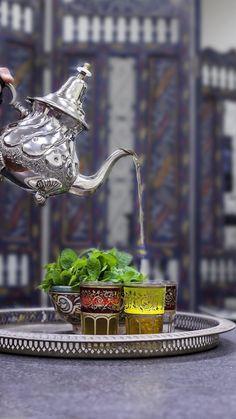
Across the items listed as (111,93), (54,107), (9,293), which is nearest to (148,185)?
(111,93)

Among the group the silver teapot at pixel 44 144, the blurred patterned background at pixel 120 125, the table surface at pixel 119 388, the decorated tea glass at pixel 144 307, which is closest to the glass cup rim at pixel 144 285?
the decorated tea glass at pixel 144 307

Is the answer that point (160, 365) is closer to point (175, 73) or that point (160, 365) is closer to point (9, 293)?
point (9, 293)

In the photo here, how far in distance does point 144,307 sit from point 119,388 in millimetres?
247

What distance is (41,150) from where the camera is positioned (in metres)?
1.05

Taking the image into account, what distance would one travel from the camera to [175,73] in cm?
338

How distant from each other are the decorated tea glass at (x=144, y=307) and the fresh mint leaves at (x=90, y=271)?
0.07 meters

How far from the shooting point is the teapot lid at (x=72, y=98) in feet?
3.52

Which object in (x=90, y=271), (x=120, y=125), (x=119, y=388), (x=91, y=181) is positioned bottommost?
(x=119, y=388)

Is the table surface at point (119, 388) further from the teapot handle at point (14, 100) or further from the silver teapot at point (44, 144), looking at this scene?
the teapot handle at point (14, 100)

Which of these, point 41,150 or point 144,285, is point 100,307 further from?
point 41,150

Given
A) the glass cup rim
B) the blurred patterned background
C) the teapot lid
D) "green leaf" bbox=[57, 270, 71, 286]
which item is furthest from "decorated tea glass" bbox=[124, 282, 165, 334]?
the blurred patterned background

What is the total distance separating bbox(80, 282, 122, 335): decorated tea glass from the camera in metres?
0.98

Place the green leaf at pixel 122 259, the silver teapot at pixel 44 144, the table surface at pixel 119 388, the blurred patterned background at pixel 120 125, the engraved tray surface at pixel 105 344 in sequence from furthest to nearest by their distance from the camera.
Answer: the blurred patterned background at pixel 120 125 → the green leaf at pixel 122 259 → the silver teapot at pixel 44 144 → the engraved tray surface at pixel 105 344 → the table surface at pixel 119 388

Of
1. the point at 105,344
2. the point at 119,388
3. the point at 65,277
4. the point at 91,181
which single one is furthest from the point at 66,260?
the point at 119,388
